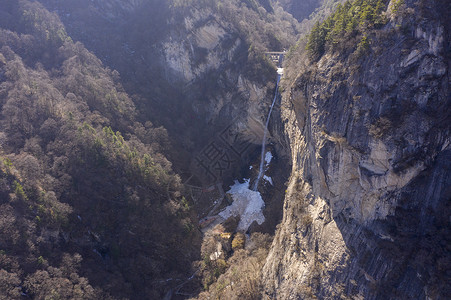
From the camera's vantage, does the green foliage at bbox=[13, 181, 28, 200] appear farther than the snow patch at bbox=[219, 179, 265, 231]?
No

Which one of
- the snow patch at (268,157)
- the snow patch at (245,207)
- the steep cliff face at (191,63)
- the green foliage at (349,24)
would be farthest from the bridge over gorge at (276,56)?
the snow patch at (245,207)

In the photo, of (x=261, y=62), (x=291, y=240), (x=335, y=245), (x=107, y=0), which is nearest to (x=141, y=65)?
(x=107, y=0)

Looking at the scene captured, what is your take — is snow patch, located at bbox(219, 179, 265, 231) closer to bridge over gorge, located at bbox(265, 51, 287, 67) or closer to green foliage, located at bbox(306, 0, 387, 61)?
green foliage, located at bbox(306, 0, 387, 61)

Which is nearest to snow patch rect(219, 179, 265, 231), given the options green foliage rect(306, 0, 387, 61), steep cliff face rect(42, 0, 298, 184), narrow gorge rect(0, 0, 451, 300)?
narrow gorge rect(0, 0, 451, 300)

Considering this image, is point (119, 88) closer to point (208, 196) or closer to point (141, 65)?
point (141, 65)

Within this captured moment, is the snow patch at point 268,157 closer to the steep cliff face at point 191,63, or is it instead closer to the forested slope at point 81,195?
the steep cliff face at point 191,63

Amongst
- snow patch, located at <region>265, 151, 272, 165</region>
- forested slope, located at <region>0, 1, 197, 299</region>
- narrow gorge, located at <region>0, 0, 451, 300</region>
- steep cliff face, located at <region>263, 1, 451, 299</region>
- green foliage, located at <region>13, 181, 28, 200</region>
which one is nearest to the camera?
steep cliff face, located at <region>263, 1, 451, 299</region>
